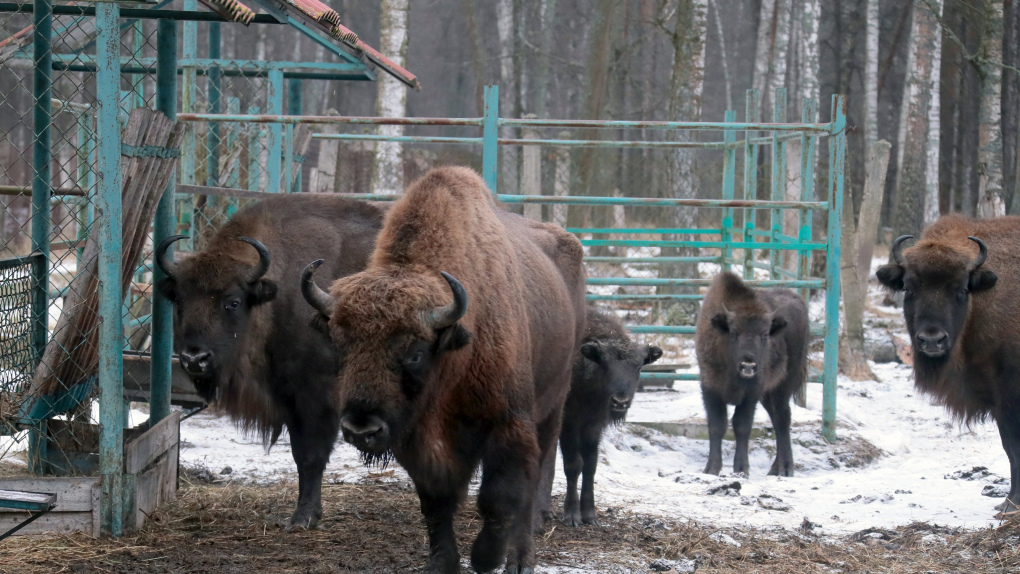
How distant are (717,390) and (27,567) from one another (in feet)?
19.0

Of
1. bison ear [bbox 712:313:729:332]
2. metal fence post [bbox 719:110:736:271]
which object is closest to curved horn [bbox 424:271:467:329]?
bison ear [bbox 712:313:729:332]

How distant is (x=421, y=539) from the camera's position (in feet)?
17.5

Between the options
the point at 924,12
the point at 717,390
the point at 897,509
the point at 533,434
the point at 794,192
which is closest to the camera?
the point at 533,434

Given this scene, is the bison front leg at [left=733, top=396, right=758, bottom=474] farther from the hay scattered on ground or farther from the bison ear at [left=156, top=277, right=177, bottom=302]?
the bison ear at [left=156, top=277, right=177, bottom=302]

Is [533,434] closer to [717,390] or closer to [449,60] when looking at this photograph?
[717,390]

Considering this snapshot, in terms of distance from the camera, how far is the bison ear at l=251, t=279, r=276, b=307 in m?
5.57

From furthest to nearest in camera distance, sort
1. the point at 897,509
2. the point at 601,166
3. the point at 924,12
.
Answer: the point at 601,166 → the point at 924,12 → the point at 897,509

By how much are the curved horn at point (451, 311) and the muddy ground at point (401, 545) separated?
1613 mm

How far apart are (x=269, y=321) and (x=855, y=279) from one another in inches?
328

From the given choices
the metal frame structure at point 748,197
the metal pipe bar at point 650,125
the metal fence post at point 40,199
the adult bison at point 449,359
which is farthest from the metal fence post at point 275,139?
the adult bison at point 449,359

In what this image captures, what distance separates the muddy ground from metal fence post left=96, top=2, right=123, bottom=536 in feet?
1.08

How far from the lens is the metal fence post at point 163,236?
583 cm

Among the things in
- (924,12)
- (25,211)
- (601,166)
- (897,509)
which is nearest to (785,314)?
(897,509)

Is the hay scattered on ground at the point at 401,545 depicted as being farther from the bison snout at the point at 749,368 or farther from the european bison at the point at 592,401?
the bison snout at the point at 749,368
